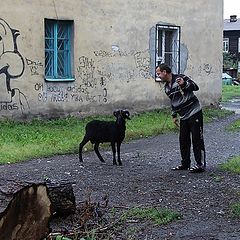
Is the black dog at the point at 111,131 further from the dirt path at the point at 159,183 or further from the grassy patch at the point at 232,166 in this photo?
the grassy patch at the point at 232,166

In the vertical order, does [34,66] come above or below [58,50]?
below

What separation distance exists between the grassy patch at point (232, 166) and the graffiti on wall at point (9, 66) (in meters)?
6.13

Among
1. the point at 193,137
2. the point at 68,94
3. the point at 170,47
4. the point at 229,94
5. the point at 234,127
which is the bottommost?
the point at 234,127

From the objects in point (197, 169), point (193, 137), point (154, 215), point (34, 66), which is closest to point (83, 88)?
point (34, 66)

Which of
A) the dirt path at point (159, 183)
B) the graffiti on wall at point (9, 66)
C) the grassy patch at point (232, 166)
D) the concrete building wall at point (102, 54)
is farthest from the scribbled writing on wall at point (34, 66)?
the grassy patch at point (232, 166)

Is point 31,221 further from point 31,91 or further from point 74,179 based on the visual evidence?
point 31,91

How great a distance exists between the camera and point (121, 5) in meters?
17.8

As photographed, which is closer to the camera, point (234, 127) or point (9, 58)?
point (9, 58)

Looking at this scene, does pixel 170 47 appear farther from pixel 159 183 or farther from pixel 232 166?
pixel 159 183

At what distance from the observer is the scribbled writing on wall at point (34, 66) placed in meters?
15.6

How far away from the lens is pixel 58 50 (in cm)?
1645

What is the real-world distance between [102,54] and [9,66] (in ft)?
10.1

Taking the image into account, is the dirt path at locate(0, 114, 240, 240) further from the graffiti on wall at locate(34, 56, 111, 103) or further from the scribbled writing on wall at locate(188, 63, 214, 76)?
the scribbled writing on wall at locate(188, 63, 214, 76)

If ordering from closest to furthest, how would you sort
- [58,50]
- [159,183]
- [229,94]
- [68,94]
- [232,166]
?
[159,183] → [232,166] → [58,50] → [68,94] → [229,94]
